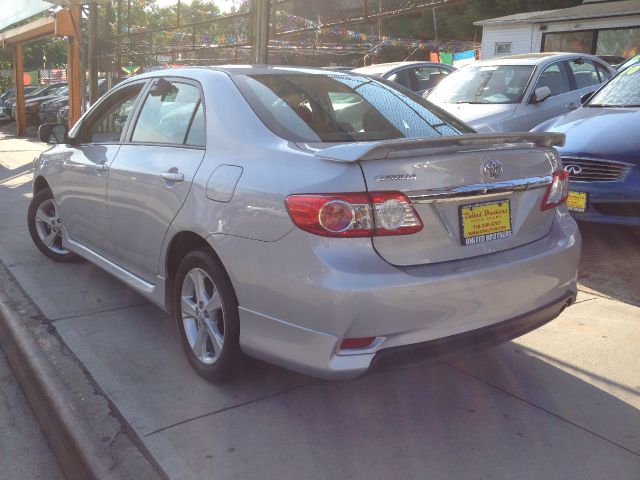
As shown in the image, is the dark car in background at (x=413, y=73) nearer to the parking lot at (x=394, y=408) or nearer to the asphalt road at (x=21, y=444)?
the parking lot at (x=394, y=408)

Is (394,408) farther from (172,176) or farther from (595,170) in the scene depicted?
(595,170)

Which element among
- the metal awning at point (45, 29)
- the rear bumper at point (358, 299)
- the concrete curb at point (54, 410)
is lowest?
the concrete curb at point (54, 410)

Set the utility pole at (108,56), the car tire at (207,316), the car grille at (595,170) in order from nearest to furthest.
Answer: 1. the car tire at (207,316)
2. the car grille at (595,170)
3. the utility pole at (108,56)

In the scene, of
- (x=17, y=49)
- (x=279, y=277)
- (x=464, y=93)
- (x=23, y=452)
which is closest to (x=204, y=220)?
(x=279, y=277)

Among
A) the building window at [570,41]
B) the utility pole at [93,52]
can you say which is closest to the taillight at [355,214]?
the utility pole at [93,52]

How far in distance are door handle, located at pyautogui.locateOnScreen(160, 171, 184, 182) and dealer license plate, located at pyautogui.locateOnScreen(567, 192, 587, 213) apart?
3297mm

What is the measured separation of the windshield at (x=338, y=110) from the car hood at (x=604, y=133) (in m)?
2.06

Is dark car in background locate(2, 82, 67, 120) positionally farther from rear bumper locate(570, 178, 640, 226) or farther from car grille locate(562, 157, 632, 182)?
rear bumper locate(570, 178, 640, 226)

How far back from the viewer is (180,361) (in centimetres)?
368

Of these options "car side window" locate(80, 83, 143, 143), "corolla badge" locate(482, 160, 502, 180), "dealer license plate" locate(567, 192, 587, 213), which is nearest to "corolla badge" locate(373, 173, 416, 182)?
"corolla badge" locate(482, 160, 502, 180)

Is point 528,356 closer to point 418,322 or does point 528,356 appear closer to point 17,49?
point 418,322

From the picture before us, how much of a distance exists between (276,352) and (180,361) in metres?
1.08

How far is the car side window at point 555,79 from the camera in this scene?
28.9 feet

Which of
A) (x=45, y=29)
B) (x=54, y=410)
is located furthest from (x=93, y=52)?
(x=54, y=410)
